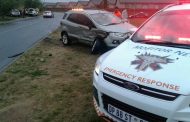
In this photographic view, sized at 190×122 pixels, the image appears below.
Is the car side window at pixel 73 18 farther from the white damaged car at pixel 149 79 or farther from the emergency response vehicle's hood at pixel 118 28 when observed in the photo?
the white damaged car at pixel 149 79

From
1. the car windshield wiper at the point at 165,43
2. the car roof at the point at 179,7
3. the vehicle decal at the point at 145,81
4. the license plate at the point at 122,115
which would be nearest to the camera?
the vehicle decal at the point at 145,81

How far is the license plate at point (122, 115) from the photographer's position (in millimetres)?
3814

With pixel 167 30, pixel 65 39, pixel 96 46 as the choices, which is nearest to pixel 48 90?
pixel 167 30

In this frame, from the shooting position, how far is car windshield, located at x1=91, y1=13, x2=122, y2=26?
1294 centimetres

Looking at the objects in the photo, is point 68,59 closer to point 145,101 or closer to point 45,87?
point 45,87

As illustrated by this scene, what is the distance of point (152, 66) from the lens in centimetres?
393

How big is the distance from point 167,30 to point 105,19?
833 centimetres

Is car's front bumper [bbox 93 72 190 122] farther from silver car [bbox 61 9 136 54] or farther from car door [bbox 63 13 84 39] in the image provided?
car door [bbox 63 13 84 39]

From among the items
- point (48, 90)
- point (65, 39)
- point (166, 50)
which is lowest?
point (65, 39)

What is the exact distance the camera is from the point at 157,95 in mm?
3566

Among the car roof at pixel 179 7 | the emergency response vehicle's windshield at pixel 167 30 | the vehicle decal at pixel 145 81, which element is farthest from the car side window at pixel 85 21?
the vehicle decal at pixel 145 81

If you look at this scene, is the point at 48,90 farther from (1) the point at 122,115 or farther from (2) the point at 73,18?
(2) the point at 73,18

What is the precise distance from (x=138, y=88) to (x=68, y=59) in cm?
785

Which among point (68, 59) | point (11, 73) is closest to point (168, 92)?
point (11, 73)
